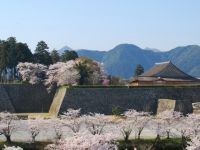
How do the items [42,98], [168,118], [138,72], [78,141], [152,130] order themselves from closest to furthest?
[78,141]
[168,118]
[152,130]
[42,98]
[138,72]

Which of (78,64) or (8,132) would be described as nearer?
(8,132)

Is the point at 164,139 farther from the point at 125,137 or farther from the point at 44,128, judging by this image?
the point at 44,128

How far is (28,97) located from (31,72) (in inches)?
181

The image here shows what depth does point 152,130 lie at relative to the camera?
96.9 ft

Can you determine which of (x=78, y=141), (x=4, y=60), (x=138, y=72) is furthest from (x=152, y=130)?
(x=138, y=72)

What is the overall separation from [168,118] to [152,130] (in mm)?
2184

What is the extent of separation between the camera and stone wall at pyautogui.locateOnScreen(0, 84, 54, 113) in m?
42.4

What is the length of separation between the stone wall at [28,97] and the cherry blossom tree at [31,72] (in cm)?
315

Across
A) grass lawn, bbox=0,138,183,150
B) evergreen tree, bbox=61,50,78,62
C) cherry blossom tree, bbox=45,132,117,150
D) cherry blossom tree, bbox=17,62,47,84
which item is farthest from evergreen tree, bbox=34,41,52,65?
cherry blossom tree, bbox=45,132,117,150

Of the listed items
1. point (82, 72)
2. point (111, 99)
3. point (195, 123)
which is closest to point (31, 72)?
point (82, 72)

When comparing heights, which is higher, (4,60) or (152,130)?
(4,60)

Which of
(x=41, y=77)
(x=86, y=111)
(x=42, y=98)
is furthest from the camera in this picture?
(x=41, y=77)

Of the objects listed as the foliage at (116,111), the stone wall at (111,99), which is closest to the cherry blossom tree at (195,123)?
the foliage at (116,111)

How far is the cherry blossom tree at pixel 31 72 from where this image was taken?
46.7m
